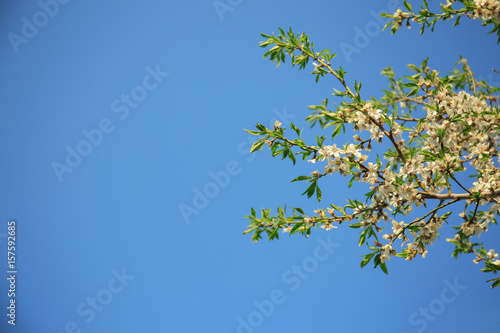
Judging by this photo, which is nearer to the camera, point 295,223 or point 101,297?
point 295,223

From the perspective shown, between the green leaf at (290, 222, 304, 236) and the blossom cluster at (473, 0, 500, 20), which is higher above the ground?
the blossom cluster at (473, 0, 500, 20)

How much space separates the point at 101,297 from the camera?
4582mm

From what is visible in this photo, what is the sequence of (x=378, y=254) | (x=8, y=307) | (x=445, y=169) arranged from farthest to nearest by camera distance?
(x=8, y=307) → (x=378, y=254) → (x=445, y=169)

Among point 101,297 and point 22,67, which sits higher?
point 22,67

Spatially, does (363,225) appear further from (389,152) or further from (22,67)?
(22,67)

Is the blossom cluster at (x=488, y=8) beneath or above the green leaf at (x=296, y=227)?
above

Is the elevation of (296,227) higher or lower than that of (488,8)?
lower

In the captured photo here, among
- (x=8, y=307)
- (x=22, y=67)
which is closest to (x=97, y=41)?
(x=22, y=67)

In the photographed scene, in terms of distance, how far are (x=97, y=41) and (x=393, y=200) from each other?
13.4 ft

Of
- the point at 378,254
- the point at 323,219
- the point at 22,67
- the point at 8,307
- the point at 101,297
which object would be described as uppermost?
the point at 22,67

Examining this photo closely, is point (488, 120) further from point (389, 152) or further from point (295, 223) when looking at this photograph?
point (295, 223)

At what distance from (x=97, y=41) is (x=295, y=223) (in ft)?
12.8

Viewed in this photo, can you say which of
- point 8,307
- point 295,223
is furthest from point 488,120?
point 8,307

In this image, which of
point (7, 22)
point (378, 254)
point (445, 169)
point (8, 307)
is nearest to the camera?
point (445, 169)
